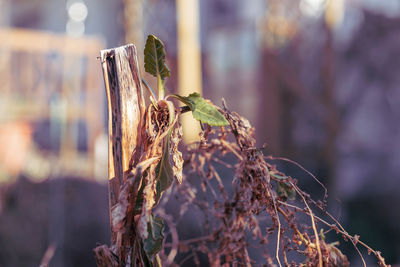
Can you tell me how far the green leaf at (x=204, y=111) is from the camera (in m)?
0.56

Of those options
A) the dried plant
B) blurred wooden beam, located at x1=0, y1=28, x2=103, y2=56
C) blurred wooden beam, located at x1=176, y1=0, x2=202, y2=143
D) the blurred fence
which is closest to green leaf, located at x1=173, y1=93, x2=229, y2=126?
the dried plant

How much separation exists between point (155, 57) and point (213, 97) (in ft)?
13.4

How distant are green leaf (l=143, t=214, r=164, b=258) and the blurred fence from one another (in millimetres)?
3171

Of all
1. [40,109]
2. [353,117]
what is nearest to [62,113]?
[40,109]

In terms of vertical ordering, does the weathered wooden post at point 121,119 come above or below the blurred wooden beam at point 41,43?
below

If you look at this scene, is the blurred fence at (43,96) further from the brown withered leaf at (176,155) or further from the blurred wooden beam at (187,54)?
the brown withered leaf at (176,155)

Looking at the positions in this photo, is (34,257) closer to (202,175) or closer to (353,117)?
(202,175)

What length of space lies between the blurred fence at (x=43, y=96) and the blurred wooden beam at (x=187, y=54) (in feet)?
2.78

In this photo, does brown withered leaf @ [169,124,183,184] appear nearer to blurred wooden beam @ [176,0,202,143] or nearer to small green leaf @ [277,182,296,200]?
small green leaf @ [277,182,296,200]

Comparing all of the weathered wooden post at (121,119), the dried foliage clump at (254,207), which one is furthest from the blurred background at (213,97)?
the weathered wooden post at (121,119)

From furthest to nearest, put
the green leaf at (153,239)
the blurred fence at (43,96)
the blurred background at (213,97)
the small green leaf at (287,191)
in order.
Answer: the blurred fence at (43,96) → the blurred background at (213,97) → the small green leaf at (287,191) → the green leaf at (153,239)

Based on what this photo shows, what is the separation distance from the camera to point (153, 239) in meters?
0.52

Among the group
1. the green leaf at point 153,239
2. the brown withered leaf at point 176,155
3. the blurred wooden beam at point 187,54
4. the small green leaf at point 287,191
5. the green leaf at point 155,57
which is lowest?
the green leaf at point 153,239

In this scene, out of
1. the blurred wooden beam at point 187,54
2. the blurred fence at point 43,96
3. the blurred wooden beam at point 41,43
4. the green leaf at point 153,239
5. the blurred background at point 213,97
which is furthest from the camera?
the blurred wooden beam at point 41,43
